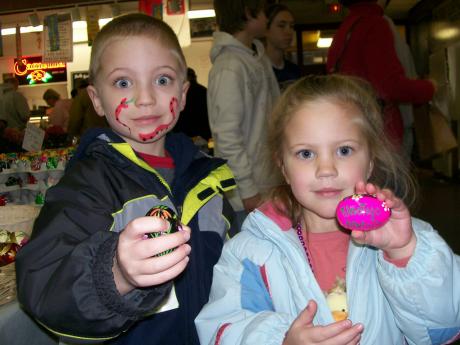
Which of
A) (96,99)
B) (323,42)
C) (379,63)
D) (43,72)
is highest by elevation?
(323,42)

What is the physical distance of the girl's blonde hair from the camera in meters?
1.44

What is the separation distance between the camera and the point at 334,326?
0.97m

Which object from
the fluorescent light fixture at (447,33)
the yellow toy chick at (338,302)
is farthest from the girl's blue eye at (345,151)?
the fluorescent light fixture at (447,33)

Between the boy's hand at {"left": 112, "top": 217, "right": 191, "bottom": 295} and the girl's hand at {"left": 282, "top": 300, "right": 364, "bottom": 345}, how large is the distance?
32 cm

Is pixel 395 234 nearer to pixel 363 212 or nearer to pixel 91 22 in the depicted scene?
pixel 363 212

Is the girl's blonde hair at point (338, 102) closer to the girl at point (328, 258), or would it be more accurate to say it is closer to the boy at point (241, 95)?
the girl at point (328, 258)

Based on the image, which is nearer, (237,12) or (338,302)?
(338,302)

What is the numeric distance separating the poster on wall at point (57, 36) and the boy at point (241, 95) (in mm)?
2407

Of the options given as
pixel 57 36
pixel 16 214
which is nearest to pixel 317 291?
pixel 16 214

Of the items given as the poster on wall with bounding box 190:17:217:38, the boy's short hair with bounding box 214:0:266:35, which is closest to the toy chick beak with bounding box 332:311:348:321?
the boy's short hair with bounding box 214:0:266:35

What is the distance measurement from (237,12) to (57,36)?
104 inches

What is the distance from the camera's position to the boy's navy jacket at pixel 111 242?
96cm

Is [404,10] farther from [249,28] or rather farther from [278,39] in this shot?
[249,28]

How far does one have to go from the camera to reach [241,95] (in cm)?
252
